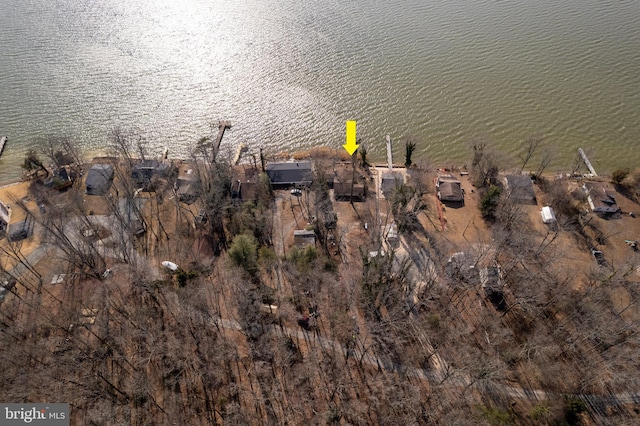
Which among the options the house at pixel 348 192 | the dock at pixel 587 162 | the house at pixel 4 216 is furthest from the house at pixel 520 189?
the house at pixel 4 216

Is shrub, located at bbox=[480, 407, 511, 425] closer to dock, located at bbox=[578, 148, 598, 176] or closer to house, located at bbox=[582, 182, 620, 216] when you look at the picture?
house, located at bbox=[582, 182, 620, 216]

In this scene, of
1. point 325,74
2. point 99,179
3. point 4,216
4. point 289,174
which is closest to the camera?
point 4,216

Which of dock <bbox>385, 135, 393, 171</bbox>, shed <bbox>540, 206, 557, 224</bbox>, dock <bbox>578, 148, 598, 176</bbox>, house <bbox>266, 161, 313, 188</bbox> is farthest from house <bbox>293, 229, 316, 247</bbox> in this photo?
dock <bbox>578, 148, 598, 176</bbox>

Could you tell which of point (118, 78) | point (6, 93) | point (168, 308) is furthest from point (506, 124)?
point (6, 93)

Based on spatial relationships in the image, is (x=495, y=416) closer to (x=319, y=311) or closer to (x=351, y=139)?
(x=319, y=311)

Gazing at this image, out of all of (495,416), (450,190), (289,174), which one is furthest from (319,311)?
(450,190)

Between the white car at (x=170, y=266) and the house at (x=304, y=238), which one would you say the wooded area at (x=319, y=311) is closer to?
the white car at (x=170, y=266)
